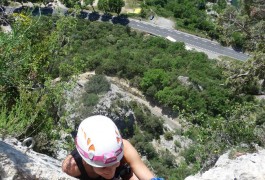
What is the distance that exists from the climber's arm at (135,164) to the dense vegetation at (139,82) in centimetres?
191

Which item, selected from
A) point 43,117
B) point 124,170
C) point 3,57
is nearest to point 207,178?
point 124,170

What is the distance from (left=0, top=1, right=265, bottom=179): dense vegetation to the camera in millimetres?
7992

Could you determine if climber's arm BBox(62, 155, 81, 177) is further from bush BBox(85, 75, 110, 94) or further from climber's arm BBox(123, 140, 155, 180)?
bush BBox(85, 75, 110, 94)

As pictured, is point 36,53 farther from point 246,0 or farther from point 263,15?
point 246,0

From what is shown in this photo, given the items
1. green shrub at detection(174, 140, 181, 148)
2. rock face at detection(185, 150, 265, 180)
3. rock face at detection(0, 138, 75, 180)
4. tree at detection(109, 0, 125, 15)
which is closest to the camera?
rock face at detection(0, 138, 75, 180)

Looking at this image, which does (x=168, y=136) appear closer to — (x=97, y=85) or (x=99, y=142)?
(x=97, y=85)

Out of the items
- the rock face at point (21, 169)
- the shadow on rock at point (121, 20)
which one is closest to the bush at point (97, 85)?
the shadow on rock at point (121, 20)

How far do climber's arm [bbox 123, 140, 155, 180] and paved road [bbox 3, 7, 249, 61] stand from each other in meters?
40.9

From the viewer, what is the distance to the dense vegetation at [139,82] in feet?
26.2

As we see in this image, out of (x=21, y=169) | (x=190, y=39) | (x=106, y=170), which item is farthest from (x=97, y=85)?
(x=190, y=39)

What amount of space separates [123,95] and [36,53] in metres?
18.0

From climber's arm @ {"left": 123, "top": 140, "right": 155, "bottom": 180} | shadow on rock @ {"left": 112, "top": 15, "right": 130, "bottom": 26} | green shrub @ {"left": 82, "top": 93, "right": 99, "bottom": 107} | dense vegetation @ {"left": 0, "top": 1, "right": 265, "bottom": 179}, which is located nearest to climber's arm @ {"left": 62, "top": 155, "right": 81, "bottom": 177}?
climber's arm @ {"left": 123, "top": 140, "right": 155, "bottom": 180}

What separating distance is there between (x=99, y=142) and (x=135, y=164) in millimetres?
652

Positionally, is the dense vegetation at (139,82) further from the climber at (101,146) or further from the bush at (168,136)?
the climber at (101,146)
